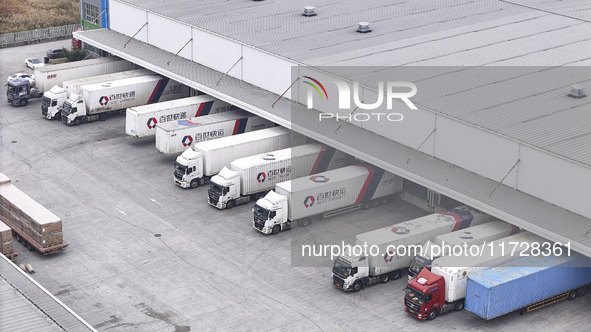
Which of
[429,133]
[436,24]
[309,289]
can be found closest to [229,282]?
[309,289]

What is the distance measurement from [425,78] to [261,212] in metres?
16.0

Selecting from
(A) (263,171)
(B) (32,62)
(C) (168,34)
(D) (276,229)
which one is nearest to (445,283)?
(D) (276,229)

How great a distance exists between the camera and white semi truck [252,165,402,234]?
62922mm

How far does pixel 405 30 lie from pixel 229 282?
32.3 metres

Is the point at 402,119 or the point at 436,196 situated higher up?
the point at 402,119

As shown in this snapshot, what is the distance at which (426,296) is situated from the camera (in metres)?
52.4

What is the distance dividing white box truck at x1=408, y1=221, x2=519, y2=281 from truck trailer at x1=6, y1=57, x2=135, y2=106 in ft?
144

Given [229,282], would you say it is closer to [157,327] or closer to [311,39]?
[157,327]

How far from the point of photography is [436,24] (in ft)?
267

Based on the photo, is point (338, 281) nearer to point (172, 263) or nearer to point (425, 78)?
point (172, 263)

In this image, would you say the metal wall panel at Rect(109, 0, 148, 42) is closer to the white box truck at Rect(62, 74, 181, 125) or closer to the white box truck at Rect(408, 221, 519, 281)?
the white box truck at Rect(62, 74, 181, 125)

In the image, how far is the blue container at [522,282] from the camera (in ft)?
170

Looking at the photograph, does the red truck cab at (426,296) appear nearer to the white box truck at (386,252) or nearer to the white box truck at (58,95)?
the white box truck at (386,252)

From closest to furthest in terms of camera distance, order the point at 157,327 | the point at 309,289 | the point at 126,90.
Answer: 1. the point at 157,327
2. the point at 309,289
3. the point at 126,90
